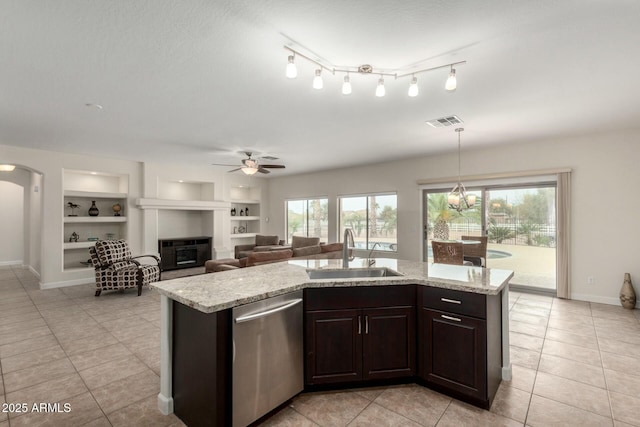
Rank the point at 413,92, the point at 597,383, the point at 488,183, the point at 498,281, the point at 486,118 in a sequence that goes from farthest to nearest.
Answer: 1. the point at 488,183
2. the point at 486,118
3. the point at 413,92
4. the point at 597,383
5. the point at 498,281

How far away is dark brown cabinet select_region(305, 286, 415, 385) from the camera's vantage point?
228 centimetres

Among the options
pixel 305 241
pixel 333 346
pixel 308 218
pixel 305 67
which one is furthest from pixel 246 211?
pixel 333 346

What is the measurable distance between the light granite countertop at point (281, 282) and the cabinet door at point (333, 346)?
25cm

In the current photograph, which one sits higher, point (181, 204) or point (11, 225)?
point (181, 204)

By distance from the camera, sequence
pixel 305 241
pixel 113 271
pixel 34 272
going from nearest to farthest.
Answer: pixel 113 271 < pixel 34 272 < pixel 305 241

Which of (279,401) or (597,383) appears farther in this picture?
(597,383)

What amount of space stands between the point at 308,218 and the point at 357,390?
6.79 metres

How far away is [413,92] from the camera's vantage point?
2707mm

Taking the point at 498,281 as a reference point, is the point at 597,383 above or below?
below

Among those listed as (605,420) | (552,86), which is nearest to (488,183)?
(552,86)

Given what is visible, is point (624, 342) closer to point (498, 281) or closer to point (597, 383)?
point (597, 383)

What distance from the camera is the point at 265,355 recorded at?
1979mm

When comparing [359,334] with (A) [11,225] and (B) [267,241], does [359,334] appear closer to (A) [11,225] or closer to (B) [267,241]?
(B) [267,241]

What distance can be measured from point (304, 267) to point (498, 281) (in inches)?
63.7
